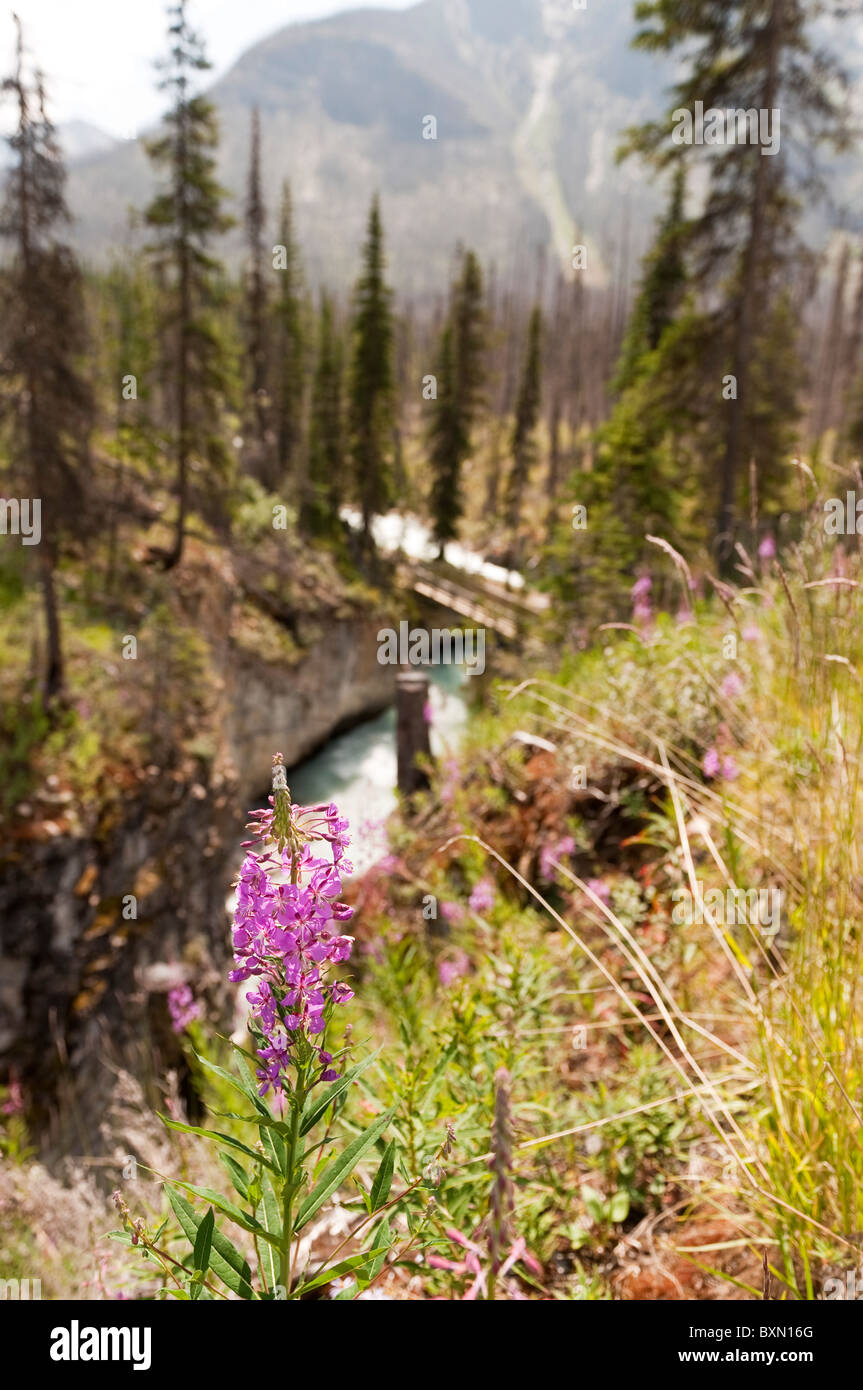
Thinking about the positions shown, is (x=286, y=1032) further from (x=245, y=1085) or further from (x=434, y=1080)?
(x=434, y=1080)

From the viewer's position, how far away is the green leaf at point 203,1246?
992 millimetres

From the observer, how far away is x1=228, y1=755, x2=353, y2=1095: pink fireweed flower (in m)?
1.00

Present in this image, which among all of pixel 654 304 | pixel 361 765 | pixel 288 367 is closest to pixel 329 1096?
pixel 361 765

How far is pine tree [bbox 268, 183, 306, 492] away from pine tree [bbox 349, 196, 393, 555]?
9.90 ft

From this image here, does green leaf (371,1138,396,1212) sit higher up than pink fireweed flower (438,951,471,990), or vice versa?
green leaf (371,1138,396,1212)

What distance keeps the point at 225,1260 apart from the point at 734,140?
13.1 meters

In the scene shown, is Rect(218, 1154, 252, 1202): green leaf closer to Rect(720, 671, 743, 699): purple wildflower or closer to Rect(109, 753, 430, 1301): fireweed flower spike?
Rect(109, 753, 430, 1301): fireweed flower spike

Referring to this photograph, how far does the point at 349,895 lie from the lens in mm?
5645

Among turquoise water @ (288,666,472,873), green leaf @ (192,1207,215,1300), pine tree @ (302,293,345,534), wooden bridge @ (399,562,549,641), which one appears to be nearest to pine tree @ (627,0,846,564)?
green leaf @ (192,1207,215,1300)

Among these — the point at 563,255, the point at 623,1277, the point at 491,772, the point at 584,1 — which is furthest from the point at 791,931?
the point at 563,255

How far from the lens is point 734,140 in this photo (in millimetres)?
10125

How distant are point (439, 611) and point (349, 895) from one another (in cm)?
2552

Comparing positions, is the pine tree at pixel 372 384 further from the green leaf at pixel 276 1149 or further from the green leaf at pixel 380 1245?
the green leaf at pixel 380 1245
